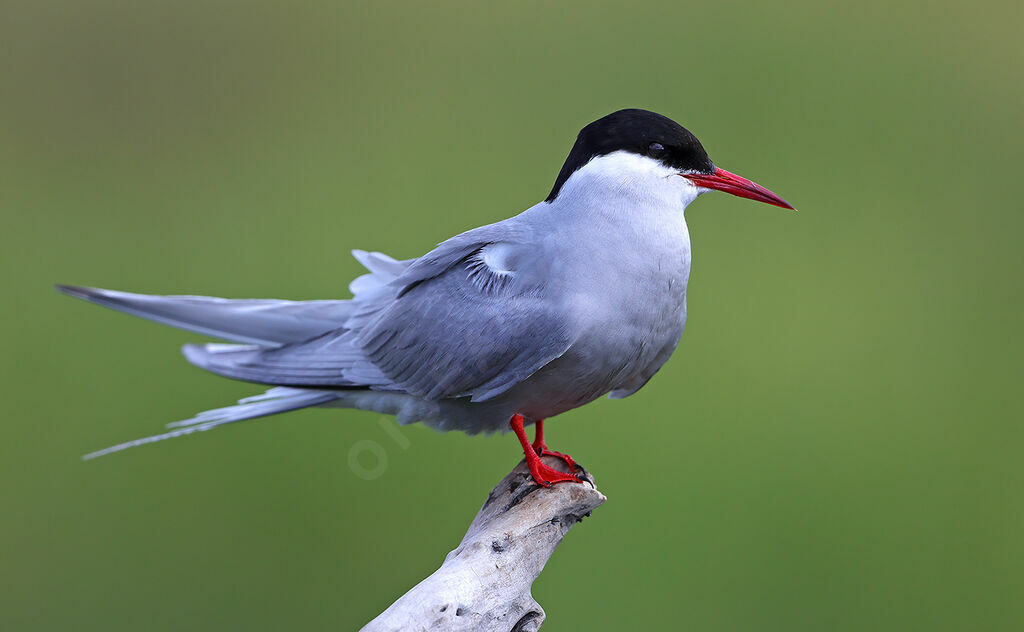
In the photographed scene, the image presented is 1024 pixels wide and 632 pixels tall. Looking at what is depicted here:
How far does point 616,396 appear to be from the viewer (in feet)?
6.81

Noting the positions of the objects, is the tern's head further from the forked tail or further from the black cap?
the forked tail

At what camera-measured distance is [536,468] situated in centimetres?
191

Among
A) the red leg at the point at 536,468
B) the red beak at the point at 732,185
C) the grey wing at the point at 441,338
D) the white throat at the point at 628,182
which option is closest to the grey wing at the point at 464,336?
the grey wing at the point at 441,338

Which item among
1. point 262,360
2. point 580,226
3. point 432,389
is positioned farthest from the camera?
point 262,360

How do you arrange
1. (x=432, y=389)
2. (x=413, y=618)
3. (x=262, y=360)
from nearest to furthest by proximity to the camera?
(x=413, y=618), (x=432, y=389), (x=262, y=360)

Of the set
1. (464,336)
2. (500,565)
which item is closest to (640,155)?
(464,336)

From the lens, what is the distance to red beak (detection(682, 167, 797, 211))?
5.92ft

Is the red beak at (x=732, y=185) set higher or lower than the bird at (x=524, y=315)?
higher

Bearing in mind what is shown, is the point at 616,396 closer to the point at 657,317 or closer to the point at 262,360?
the point at 657,317

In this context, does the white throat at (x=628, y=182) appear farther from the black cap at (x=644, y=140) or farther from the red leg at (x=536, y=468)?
the red leg at (x=536, y=468)

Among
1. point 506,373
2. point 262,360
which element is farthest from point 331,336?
point 506,373

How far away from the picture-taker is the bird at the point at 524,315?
67.9 inches

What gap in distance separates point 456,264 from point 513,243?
14 cm

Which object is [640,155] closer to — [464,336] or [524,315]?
[524,315]
